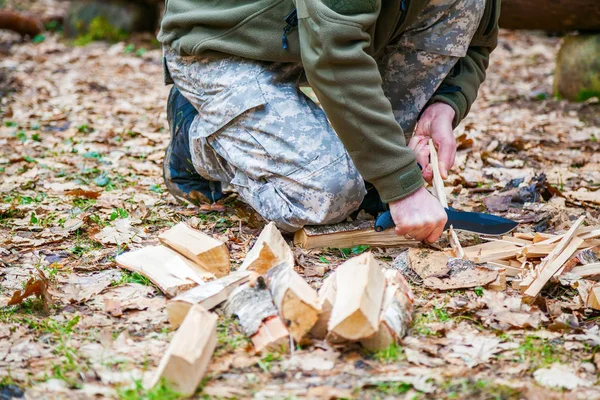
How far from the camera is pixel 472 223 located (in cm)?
244

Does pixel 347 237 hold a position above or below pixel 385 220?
below

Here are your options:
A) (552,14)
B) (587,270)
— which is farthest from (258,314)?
(552,14)

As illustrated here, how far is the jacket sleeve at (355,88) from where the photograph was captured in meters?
2.02

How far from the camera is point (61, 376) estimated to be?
1.63 meters

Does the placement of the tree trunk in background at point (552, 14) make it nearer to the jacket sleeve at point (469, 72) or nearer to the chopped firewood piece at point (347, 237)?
the jacket sleeve at point (469, 72)

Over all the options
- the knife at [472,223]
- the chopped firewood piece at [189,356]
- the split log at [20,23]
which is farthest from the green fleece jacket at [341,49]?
the split log at [20,23]

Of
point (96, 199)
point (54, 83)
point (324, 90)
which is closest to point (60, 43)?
point (54, 83)

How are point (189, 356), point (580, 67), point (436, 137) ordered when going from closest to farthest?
→ point (189, 356) < point (436, 137) < point (580, 67)

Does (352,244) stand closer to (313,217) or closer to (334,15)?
(313,217)

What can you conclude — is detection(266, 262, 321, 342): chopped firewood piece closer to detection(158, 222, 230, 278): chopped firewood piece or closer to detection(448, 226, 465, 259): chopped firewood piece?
detection(158, 222, 230, 278): chopped firewood piece

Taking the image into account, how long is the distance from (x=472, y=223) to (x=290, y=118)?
77 cm

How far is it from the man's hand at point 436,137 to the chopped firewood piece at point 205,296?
92 centimetres

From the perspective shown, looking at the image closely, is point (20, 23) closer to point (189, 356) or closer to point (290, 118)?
point (290, 118)

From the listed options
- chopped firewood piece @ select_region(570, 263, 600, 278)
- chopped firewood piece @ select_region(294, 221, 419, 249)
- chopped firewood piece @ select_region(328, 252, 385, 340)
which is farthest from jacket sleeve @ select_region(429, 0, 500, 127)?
chopped firewood piece @ select_region(328, 252, 385, 340)
